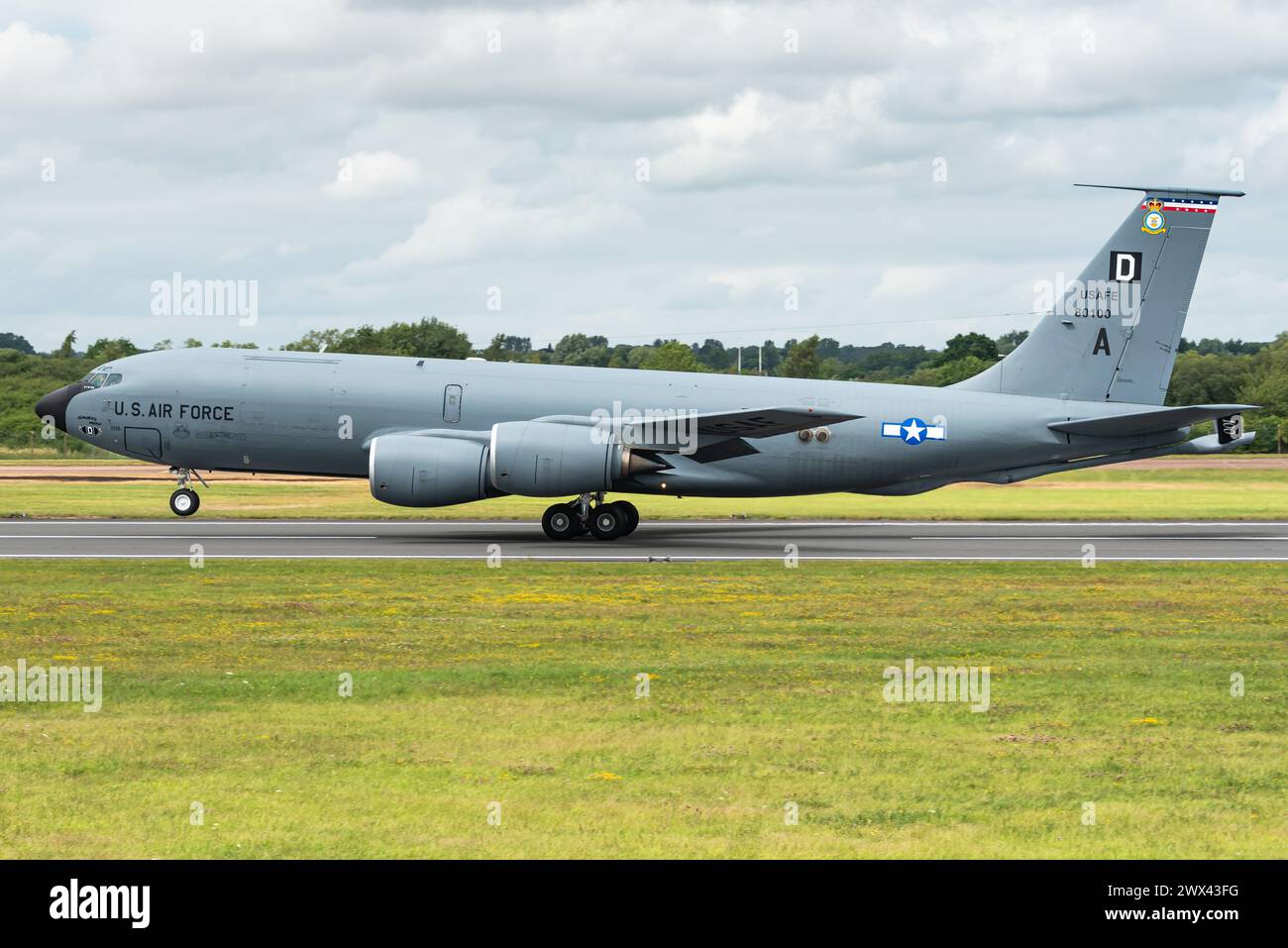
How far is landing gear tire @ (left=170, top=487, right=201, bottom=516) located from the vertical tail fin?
1883 cm

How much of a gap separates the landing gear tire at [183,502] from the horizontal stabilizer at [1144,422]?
1976 cm

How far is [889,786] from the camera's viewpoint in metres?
10.1

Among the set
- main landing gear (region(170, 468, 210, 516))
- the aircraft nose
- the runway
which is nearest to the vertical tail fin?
the runway

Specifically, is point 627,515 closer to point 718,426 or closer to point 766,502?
point 718,426

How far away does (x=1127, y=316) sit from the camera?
3291 centimetres

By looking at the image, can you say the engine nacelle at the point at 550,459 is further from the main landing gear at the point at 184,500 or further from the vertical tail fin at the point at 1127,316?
the vertical tail fin at the point at 1127,316

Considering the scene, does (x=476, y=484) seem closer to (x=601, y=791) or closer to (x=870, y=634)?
(x=870, y=634)

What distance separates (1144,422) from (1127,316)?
299 cm

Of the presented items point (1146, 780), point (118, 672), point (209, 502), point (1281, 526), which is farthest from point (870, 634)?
point (209, 502)

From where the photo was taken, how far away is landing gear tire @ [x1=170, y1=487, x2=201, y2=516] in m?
33.2

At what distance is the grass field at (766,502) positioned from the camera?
4031 cm
